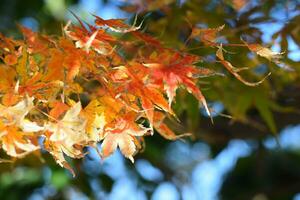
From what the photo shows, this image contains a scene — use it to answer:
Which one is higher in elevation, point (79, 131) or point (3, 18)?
point (79, 131)

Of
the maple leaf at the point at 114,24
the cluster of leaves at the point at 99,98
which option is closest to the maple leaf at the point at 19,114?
the cluster of leaves at the point at 99,98

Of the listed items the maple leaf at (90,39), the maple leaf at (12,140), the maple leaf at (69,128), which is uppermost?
the maple leaf at (90,39)

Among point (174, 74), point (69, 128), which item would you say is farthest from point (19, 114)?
point (174, 74)

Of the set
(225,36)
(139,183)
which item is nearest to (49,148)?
(225,36)

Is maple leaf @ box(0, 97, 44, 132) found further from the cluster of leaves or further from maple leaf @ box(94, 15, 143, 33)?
maple leaf @ box(94, 15, 143, 33)

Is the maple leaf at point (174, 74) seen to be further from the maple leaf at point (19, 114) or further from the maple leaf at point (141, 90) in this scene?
the maple leaf at point (19, 114)

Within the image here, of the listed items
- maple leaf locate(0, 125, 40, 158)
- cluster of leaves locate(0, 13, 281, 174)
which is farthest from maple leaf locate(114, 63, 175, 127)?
maple leaf locate(0, 125, 40, 158)

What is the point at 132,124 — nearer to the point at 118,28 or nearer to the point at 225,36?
the point at 118,28

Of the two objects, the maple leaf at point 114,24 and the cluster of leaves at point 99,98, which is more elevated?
the maple leaf at point 114,24

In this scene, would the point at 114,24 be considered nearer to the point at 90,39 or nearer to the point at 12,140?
the point at 90,39
